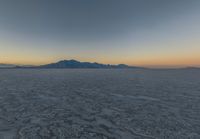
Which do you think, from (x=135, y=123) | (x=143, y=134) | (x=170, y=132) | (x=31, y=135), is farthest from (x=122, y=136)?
(x=31, y=135)

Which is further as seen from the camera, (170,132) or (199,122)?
(199,122)

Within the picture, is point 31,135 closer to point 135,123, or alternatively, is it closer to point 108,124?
point 108,124

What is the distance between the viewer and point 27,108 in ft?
22.7

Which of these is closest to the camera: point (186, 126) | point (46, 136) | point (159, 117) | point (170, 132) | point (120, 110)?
point (46, 136)

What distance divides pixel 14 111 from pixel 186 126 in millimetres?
7706

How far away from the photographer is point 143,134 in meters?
4.30

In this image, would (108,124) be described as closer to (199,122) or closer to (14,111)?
(199,122)

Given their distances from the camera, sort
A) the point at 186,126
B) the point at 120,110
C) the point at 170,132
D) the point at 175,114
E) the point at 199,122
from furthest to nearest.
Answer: the point at 120,110, the point at 175,114, the point at 199,122, the point at 186,126, the point at 170,132

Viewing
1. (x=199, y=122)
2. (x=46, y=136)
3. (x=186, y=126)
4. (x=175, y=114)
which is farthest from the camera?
(x=175, y=114)

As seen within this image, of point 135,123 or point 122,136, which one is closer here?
point 122,136

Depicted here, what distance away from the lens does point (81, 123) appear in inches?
203

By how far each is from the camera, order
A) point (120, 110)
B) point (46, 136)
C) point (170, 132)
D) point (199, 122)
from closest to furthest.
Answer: point (46, 136) → point (170, 132) → point (199, 122) → point (120, 110)

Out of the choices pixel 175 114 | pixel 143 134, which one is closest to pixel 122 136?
pixel 143 134

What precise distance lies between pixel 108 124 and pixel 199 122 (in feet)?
12.4
